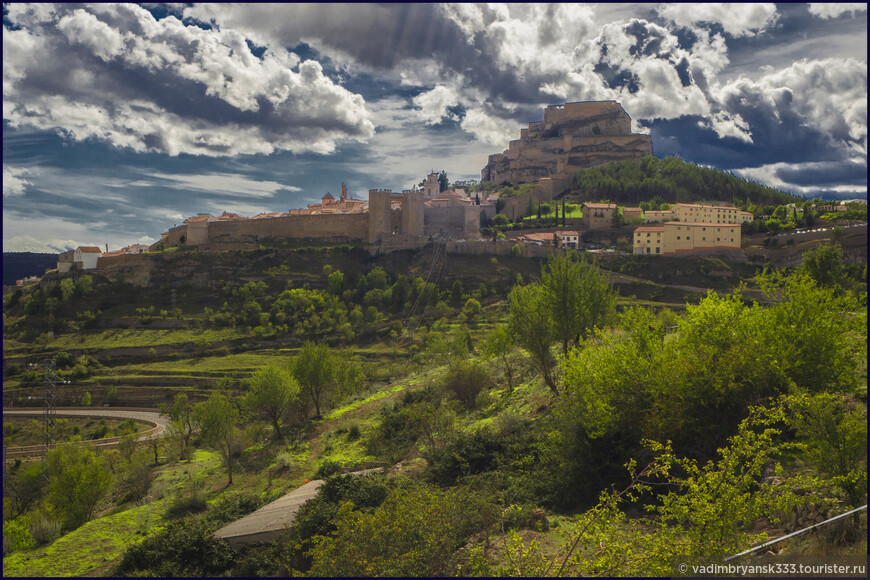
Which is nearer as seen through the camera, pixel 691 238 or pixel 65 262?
pixel 691 238

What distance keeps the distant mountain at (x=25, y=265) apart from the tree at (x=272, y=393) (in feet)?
191

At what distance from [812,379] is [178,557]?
11.8 metres

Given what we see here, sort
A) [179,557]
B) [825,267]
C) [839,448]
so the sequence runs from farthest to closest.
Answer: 1. [825,267]
2. [179,557]
3. [839,448]

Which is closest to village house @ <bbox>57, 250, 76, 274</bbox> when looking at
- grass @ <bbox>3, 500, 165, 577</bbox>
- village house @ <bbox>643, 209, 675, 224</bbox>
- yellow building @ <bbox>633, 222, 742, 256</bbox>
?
grass @ <bbox>3, 500, 165, 577</bbox>

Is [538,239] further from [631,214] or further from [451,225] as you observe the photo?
[631,214]

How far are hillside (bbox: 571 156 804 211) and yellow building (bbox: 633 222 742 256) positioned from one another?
14822 mm

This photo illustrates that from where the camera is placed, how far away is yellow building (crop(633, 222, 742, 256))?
4706cm

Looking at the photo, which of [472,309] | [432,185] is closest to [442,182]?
[432,185]

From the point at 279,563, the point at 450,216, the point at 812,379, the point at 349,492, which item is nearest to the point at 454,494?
the point at 349,492

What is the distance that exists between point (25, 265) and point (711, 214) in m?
81.6

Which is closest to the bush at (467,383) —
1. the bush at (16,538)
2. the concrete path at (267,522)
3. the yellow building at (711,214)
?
the concrete path at (267,522)

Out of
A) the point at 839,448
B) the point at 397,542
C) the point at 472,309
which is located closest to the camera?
the point at 839,448

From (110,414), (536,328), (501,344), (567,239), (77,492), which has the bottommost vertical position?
(110,414)

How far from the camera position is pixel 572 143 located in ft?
271
